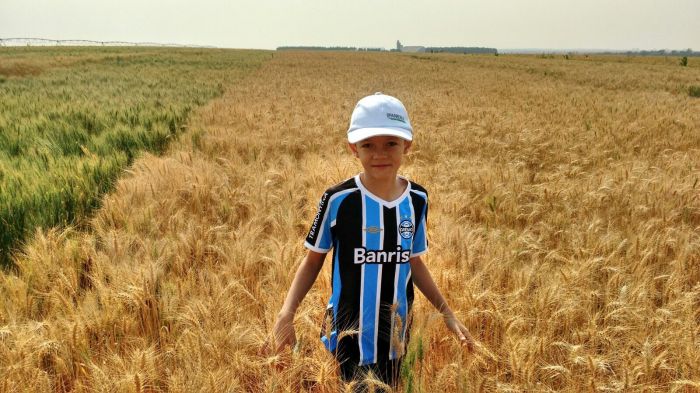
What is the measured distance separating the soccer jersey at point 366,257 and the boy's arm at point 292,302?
0.07m

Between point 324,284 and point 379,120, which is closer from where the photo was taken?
point 379,120

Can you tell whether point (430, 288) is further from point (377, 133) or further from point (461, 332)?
point (377, 133)

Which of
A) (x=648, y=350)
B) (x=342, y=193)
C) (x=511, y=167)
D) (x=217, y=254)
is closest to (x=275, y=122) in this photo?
(x=511, y=167)

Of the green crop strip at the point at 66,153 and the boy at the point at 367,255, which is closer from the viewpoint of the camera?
the boy at the point at 367,255

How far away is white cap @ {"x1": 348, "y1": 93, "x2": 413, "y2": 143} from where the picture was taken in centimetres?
142

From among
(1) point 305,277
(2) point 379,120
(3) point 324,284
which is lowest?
(3) point 324,284

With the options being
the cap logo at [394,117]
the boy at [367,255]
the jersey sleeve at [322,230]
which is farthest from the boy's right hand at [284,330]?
Answer: the cap logo at [394,117]

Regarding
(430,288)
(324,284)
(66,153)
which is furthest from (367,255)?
(66,153)

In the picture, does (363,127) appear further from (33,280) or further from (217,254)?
(33,280)

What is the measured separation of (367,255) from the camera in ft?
5.15

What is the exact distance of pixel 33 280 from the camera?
2.08 metres

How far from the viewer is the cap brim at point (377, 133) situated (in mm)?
1397

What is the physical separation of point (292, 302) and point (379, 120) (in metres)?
0.77

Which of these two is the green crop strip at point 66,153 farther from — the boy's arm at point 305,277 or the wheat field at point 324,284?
the boy's arm at point 305,277
